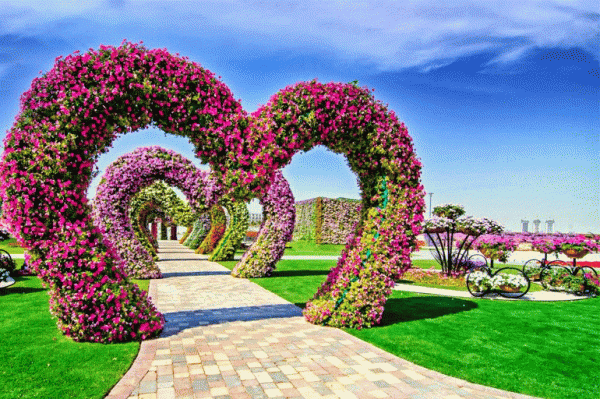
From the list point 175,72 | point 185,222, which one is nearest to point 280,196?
point 175,72

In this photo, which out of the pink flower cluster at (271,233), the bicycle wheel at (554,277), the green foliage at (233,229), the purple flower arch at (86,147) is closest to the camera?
the purple flower arch at (86,147)

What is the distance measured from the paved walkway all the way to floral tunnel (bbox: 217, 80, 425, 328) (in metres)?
0.79

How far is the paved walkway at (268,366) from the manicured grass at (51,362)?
0.76ft

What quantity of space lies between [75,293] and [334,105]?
4.66 metres

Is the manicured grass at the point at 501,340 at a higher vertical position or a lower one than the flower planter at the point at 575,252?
lower

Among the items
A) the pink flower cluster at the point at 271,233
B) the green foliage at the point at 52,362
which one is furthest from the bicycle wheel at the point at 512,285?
the green foliage at the point at 52,362

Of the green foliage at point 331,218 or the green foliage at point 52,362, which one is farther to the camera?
the green foliage at point 331,218

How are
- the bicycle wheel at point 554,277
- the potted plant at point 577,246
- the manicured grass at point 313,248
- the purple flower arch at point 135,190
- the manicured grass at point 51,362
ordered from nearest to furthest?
1. the manicured grass at point 51,362
2. the bicycle wheel at point 554,277
3. the potted plant at point 577,246
4. the purple flower arch at point 135,190
5. the manicured grass at point 313,248

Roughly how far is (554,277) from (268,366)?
405 inches

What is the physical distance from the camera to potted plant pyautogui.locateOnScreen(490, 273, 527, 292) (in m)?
10.5

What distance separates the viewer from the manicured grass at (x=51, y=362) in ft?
14.0

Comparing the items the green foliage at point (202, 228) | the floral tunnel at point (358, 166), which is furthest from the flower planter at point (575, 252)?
the green foliage at point (202, 228)

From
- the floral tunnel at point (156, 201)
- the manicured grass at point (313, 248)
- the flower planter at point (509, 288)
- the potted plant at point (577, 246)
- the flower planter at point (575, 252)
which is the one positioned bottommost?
the flower planter at point (509, 288)

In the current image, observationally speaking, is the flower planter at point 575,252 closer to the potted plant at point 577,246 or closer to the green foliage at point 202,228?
the potted plant at point 577,246
